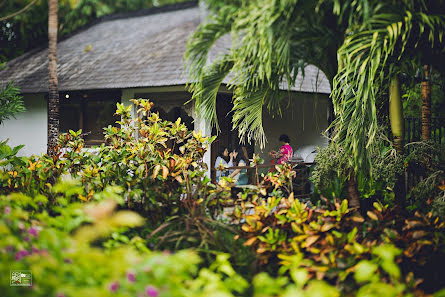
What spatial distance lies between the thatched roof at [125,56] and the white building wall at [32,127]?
0.66 metres

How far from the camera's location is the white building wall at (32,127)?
12.8 meters

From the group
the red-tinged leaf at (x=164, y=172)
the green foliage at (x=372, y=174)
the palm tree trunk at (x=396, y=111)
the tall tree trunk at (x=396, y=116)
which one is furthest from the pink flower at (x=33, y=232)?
the palm tree trunk at (x=396, y=111)

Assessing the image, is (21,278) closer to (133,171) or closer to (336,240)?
(133,171)

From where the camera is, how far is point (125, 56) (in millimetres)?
12422

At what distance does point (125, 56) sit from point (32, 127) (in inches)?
135

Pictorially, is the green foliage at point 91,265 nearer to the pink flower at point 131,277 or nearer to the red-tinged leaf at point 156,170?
the pink flower at point 131,277

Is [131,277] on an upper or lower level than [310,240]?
upper

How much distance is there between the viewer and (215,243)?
12.0 ft

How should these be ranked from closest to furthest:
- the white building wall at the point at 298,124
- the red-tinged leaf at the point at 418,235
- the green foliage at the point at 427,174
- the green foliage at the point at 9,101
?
the red-tinged leaf at the point at 418,235 < the green foliage at the point at 427,174 < the green foliage at the point at 9,101 < the white building wall at the point at 298,124

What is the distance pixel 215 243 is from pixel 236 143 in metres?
8.63

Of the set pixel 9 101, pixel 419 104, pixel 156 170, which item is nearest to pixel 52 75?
pixel 9 101

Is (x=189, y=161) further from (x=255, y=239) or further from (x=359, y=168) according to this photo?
(x=359, y=168)

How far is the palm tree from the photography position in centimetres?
439

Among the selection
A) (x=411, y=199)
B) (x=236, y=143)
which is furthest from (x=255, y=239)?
(x=236, y=143)
